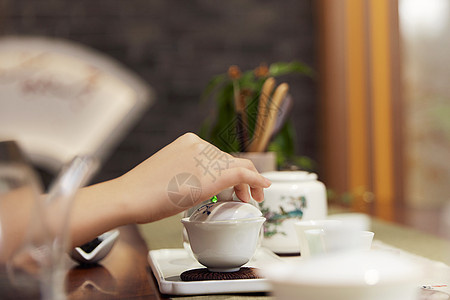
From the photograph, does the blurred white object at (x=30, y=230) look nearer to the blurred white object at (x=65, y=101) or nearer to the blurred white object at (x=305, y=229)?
the blurred white object at (x=305, y=229)

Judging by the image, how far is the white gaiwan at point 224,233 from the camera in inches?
25.3

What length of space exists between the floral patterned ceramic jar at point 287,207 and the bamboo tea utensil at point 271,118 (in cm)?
22

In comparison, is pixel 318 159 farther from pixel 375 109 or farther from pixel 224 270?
pixel 224 270

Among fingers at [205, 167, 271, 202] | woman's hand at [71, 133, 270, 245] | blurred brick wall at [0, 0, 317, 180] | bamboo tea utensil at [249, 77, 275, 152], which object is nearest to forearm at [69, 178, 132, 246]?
woman's hand at [71, 133, 270, 245]

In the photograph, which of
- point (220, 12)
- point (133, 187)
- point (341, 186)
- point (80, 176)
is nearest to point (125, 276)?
point (133, 187)

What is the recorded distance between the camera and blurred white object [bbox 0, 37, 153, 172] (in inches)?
125

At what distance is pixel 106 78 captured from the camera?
3.19 metres

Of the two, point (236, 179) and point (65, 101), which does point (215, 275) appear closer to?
point (236, 179)

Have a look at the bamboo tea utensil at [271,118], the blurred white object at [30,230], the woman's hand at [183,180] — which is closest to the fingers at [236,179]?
the woman's hand at [183,180]

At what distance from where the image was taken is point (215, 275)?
0.65 m

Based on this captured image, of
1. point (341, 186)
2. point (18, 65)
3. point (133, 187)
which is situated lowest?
point (341, 186)

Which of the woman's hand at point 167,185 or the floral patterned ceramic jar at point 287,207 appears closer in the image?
the woman's hand at point 167,185

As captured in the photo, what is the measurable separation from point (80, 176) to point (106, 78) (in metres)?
2.79

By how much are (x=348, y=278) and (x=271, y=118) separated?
74 centimetres
